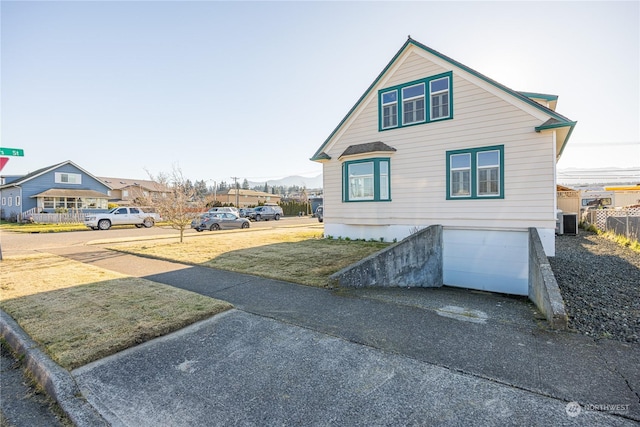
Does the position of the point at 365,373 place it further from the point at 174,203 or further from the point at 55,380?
the point at 174,203

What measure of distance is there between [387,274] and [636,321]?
4648mm

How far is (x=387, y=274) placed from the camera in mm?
8312

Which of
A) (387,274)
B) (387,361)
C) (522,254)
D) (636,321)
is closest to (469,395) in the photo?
(387,361)

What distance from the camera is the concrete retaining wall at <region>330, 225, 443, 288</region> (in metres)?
7.43

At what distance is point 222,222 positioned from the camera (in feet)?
83.8

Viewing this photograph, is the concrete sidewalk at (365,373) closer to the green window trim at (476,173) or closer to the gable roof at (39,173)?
the green window trim at (476,173)

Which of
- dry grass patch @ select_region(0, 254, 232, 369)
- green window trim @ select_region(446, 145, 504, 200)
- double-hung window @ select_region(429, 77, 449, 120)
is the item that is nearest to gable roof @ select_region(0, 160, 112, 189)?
dry grass patch @ select_region(0, 254, 232, 369)

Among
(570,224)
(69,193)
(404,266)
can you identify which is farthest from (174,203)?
(69,193)

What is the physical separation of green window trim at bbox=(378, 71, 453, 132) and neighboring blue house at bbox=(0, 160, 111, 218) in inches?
1377

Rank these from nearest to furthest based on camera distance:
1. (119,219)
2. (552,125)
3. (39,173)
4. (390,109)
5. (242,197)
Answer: (552,125) → (390,109) → (119,219) → (39,173) → (242,197)

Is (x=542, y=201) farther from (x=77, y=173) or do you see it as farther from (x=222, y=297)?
(x=77, y=173)

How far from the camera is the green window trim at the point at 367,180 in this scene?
42.7 feet

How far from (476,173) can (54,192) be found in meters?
42.7

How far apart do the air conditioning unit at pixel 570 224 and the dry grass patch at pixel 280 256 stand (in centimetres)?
1296
